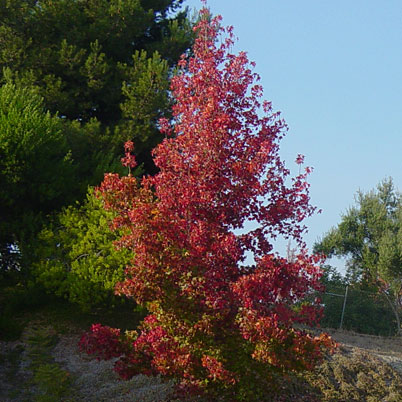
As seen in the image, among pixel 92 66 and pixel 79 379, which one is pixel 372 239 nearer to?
pixel 92 66

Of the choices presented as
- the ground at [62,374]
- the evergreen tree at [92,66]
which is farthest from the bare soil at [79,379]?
the evergreen tree at [92,66]

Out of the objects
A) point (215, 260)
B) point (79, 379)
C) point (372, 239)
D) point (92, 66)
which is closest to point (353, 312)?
point (372, 239)

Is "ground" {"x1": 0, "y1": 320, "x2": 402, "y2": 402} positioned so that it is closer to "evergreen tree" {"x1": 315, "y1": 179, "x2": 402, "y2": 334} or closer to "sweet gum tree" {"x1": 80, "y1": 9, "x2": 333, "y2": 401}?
"sweet gum tree" {"x1": 80, "y1": 9, "x2": 333, "y2": 401}

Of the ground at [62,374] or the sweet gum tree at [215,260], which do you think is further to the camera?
the ground at [62,374]

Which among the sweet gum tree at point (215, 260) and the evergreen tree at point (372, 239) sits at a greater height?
the evergreen tree at point (372, 239)

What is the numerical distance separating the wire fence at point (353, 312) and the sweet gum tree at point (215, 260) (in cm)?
1702

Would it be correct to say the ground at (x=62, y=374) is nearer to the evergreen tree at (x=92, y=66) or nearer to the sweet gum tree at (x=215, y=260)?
the sweet gum tree at (x=215, y=260)

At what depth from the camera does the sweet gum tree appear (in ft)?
24.6

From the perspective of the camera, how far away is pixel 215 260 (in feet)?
24.9

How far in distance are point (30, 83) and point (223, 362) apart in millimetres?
15788

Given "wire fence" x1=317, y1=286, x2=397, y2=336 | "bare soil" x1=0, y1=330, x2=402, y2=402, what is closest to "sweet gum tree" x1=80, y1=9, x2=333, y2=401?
"bare soil" x1=0, y1=330, x2=402, y2=402

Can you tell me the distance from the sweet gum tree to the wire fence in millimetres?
17025

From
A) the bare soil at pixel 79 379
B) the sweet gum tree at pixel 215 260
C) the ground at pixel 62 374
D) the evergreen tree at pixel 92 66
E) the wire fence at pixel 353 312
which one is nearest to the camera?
the sweet gum tree at pixel 215 260

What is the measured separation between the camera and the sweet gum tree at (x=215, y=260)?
295 inches
